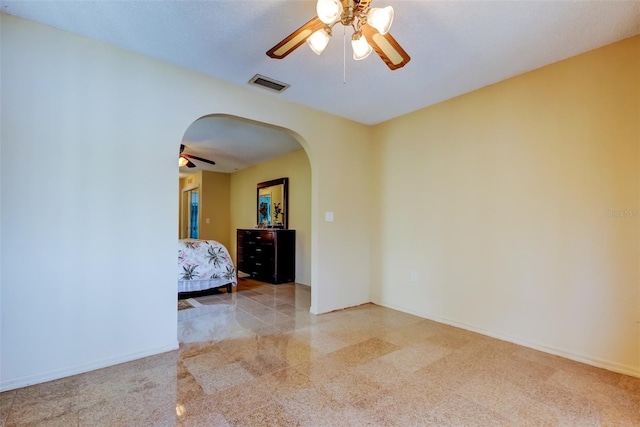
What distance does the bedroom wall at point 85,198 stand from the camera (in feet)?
6.35

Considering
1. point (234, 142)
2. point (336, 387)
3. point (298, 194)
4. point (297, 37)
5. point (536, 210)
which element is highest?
point (234, 142)

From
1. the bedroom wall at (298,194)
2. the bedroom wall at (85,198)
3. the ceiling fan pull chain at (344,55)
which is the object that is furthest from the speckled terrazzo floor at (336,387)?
the bedroom wall at (298,194)

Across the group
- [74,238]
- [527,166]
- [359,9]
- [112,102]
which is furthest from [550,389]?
[112,102]

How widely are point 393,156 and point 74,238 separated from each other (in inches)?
128

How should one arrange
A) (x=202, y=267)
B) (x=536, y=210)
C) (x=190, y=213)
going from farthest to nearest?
(x=190, y=213) < (x=202, y=267) < (x=536, y=210)

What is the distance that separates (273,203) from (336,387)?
448 centimetres

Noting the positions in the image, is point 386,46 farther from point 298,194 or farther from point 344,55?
point 298,194

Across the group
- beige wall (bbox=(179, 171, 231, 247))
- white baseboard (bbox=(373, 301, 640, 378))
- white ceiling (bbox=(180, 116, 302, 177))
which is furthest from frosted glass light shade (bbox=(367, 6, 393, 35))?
beige wall (bbox=(179, 171, 231, 247))

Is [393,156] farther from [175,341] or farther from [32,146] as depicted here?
[32,146]

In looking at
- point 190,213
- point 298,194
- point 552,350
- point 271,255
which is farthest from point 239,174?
point 552,350

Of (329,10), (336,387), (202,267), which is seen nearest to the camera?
(329,10)

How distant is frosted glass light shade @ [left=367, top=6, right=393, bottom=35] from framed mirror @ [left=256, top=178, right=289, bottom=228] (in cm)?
424

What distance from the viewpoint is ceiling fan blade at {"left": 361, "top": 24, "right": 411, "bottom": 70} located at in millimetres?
1659

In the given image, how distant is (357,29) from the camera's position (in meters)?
1.70
